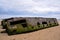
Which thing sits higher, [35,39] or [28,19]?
[28,19]

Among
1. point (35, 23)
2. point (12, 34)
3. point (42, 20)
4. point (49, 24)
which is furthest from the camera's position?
point (49, 24)

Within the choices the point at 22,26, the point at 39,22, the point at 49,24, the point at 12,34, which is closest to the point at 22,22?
the point at 22,26

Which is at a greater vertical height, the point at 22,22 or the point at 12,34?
the point at 22,22

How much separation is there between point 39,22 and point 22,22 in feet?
5.03

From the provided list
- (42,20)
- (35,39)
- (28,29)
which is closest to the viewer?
(35,39)

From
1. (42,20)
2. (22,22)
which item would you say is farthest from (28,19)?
(42,20)

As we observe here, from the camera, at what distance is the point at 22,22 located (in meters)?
7.41

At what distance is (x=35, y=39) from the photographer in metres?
5.65

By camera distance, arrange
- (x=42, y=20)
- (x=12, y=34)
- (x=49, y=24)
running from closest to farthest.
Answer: (x=12, y=34) < (x=42, y=20) < (x=49, y=24)

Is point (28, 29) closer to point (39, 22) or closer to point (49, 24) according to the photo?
point (39, 22)

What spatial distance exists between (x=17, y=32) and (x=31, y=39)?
4.89 feet

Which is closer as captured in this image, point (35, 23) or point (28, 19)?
point (28, 19)

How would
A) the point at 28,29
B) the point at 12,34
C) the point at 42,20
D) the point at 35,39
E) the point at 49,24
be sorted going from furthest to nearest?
1. the point at 49,24
2. the point at 42,20
3. the point at 28,29
4. the point at 12,34
5. the point at 35,39

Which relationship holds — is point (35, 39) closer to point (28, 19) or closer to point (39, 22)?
point (28, 19)
